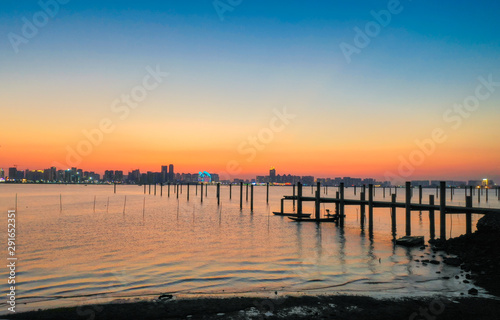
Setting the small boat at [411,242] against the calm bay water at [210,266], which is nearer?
the calm bay water at [210,266]

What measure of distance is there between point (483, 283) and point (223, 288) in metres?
11.5

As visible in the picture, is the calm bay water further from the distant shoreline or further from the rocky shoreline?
the distant shoreline

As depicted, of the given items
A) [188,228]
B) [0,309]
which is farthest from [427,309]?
[188,228]

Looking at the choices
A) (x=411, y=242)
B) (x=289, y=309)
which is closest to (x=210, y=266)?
(x=289, y=309)

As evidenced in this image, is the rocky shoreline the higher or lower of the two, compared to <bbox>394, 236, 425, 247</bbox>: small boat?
higher

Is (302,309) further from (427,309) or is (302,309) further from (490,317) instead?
(490,317)

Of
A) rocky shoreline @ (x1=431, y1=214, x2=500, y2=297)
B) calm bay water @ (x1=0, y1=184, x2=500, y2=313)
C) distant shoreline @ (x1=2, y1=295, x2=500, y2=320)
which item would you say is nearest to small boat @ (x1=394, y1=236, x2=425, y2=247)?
rocky shoreline @ (x1=431, y1=214, x2=500, y2=297)

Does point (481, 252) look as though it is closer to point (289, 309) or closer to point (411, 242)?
point (411, 242)

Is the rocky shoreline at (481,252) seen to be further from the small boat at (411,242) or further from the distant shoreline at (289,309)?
the distant shoreline at (289,309)

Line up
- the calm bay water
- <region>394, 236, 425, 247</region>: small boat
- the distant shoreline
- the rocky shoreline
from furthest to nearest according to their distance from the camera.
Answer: <region>394, 236, 425, 247</region>: small boat < the rocky shoreline < the calm bay water < the distant shoreline

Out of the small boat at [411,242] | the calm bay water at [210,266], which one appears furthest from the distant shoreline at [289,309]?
the small boat at [411,242]

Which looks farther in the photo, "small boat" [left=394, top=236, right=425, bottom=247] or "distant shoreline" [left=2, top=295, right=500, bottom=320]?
"small boat" [left=394, top=236, right=425, bottom=247]

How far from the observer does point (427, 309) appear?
40.4 ft

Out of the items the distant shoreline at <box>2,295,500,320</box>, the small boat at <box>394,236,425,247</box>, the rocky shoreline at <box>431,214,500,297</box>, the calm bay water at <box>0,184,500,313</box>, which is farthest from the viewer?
the small boat at <box>394,236,425,247</box>
